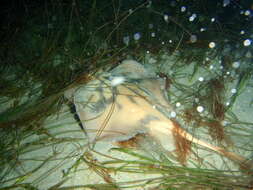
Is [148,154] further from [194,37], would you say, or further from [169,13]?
[169,13]

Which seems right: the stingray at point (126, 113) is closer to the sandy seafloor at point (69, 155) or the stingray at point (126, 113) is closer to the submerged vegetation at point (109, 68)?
the submerged vegetation at point (109, 68)

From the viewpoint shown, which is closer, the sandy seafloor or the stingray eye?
the sandy seafloor

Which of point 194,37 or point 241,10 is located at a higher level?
point 241,10

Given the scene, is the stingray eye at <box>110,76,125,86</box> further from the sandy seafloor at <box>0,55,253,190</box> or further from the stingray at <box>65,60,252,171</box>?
the sandy seafloor at <box>0,55,253,190</box>

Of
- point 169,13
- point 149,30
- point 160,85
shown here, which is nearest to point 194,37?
point 149,30

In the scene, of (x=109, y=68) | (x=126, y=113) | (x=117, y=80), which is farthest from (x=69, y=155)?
(x=109, y=68)

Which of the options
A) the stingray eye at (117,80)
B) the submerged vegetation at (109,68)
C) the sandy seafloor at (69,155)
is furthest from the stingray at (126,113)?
the sandy seafloor at (69,155)

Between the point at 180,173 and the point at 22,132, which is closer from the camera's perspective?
the point at 180,173

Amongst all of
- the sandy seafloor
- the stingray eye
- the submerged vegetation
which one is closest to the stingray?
the stingray eye
